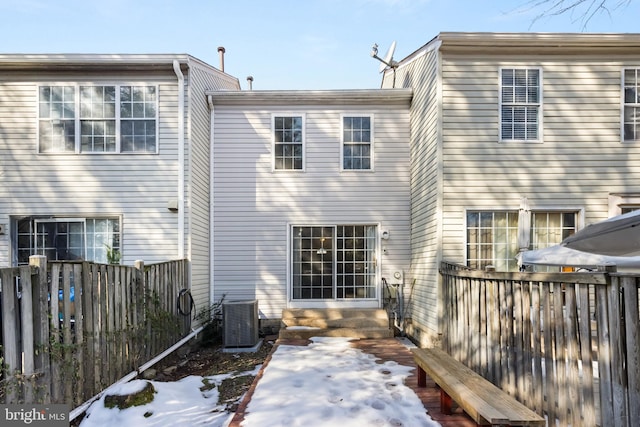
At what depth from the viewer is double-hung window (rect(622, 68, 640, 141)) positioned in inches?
264

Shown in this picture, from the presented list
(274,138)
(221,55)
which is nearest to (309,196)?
(274,138)

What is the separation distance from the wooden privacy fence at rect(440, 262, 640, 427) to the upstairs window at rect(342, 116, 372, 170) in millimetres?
4137

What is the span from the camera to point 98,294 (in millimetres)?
4129

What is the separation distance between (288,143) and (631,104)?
6519 mm

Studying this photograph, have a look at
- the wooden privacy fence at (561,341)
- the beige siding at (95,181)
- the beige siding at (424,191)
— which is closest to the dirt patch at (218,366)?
the beige siding at (95,181)

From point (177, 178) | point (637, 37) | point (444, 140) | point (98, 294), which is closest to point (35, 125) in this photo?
point (177, 178)

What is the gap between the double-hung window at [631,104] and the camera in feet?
22.0

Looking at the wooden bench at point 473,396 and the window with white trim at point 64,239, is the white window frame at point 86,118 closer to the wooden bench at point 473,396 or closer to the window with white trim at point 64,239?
the window with white trim at point 64,239

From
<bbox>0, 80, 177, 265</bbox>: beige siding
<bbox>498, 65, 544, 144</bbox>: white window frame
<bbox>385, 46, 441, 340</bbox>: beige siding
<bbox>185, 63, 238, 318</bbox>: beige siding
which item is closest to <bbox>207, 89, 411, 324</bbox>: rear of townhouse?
<bbox>185, 63, 238, 318</bbox>: beige siding

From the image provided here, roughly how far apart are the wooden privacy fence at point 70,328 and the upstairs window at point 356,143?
4719 millimetres

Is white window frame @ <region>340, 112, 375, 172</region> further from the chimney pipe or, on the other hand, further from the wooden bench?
the wooden bench

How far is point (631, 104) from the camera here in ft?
21.9

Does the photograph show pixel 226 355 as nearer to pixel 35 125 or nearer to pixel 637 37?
pixel 35 125

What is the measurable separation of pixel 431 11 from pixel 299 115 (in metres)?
3.28
